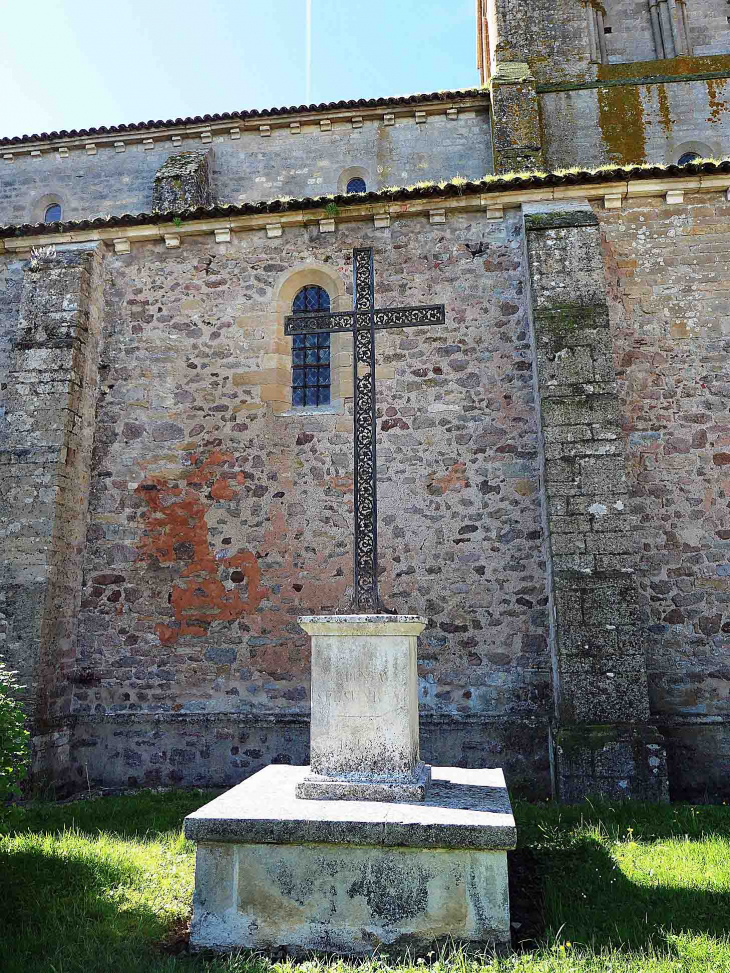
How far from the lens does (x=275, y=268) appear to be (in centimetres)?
845

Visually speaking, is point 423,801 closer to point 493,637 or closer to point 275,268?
point 493,637

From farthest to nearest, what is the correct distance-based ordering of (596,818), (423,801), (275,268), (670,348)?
1. (275,268)
2. (670,348)
3. (596,818)
4. (423,801)

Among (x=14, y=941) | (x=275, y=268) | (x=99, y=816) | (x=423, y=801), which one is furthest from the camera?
(x=275, y=268)

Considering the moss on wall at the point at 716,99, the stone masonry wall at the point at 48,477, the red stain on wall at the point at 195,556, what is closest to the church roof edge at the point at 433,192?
the stone masonry wall at the point at 48,477

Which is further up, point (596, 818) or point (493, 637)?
point (493, 637)

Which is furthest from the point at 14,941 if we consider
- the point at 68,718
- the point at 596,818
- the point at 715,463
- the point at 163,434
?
the point at 715,463

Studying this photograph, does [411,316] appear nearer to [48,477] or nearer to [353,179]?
[48,477]

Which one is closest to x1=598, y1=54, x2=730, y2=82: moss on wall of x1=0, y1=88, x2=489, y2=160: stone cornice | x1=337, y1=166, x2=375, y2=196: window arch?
x1=0, y1=88, x2=489, y2=160: stone cornice

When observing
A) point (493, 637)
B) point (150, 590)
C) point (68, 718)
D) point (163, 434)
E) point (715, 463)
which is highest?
point (163, 434)

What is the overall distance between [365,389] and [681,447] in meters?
4.29

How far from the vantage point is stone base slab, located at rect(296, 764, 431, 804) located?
3.79 metres

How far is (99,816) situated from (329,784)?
293cm

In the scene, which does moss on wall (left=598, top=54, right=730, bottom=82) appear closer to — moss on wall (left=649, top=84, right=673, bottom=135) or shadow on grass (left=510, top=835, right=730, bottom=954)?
moss on wall (left=649, top=84, right=673, bottom=135)

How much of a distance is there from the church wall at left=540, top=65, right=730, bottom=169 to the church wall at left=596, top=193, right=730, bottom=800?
16.5ft
